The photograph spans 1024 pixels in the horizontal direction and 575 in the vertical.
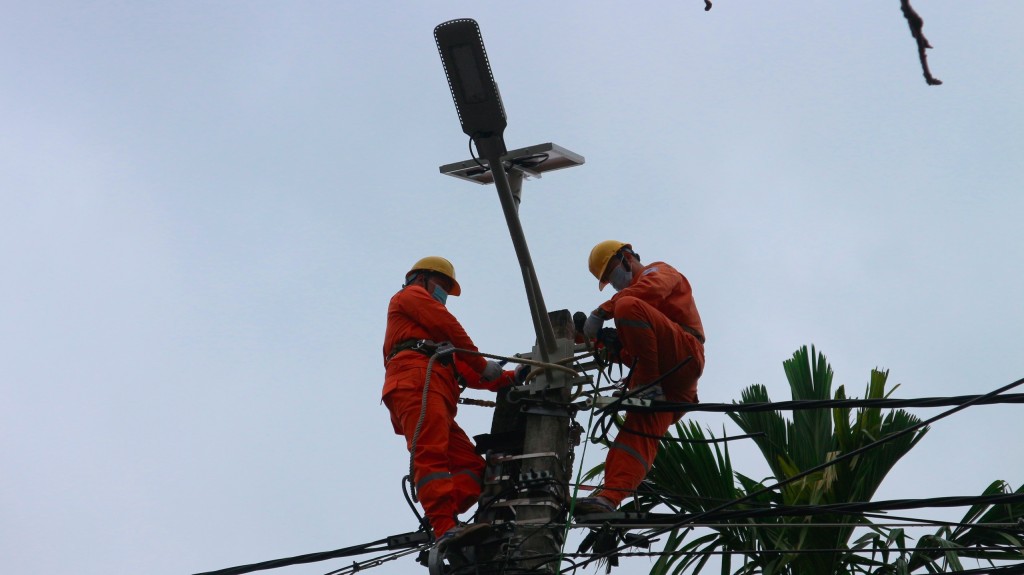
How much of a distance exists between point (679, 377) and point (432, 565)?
1.99m

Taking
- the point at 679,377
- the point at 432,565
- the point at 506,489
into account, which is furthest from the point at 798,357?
the point at 432,565

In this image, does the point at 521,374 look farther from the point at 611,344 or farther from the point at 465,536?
the point at 465,536

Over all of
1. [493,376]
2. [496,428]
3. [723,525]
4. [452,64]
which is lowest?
[723,525]

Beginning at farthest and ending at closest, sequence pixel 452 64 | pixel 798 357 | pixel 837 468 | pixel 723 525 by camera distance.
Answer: pixel 798 357
pixel 837 468
pixel 723 525
pixel 452 64

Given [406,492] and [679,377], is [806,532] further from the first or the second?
[406,492]

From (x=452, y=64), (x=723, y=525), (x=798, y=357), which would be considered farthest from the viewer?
(x=798, y=357)

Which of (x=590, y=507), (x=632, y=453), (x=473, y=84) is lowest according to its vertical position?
(x=590, y=507)

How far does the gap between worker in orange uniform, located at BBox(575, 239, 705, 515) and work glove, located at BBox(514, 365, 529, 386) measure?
408 mm

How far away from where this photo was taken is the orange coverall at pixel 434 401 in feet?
20.4

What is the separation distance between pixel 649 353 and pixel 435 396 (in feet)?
4.20

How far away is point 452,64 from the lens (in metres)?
5.30

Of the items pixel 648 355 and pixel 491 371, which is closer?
pixel 648 355

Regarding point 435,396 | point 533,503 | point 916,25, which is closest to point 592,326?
point 435,396

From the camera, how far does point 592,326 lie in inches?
265
